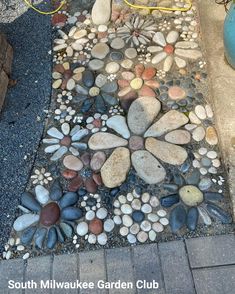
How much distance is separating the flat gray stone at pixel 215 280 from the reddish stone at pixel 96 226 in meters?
0.53

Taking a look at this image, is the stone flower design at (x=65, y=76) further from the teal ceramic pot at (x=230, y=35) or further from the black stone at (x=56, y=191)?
the teal ceramic pot at (x=230, y=35)

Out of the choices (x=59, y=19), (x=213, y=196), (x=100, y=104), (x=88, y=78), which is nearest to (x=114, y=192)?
(x=213, y=196)

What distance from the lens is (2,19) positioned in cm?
305

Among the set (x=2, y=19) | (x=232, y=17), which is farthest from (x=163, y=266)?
(x=2, y=19)

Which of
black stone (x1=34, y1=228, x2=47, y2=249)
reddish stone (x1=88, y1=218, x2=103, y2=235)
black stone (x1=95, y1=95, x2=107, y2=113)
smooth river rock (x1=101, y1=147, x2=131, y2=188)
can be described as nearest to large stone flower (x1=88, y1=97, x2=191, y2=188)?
smooth river rock (x1=101, y1=147, x2=131, y2=188)

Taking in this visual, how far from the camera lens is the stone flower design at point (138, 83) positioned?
8.16 ft

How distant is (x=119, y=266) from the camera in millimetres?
1917

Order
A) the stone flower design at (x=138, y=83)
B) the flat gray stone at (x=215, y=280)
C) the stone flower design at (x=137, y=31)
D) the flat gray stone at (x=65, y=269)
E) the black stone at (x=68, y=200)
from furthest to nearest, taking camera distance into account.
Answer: the stone flower design at (x=137, y=31) → the stone flower design at (x=138, y=83) → the black stone at (x=68, y=200) → the flat gray stone at (x=65, y=269) → the flat gray stone at (x=215, y=280)

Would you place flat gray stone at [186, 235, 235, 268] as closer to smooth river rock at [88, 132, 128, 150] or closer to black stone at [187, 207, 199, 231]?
black stone at [187, 207, 199, 231]

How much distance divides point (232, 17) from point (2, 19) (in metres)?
1.81

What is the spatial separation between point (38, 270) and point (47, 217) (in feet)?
0.93

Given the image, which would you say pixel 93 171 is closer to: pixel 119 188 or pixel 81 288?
pixel 119 188

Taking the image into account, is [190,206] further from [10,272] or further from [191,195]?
[10,272]

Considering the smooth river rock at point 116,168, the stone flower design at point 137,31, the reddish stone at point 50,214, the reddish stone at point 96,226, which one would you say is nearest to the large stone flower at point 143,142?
the smooth river rock at point 116,168
